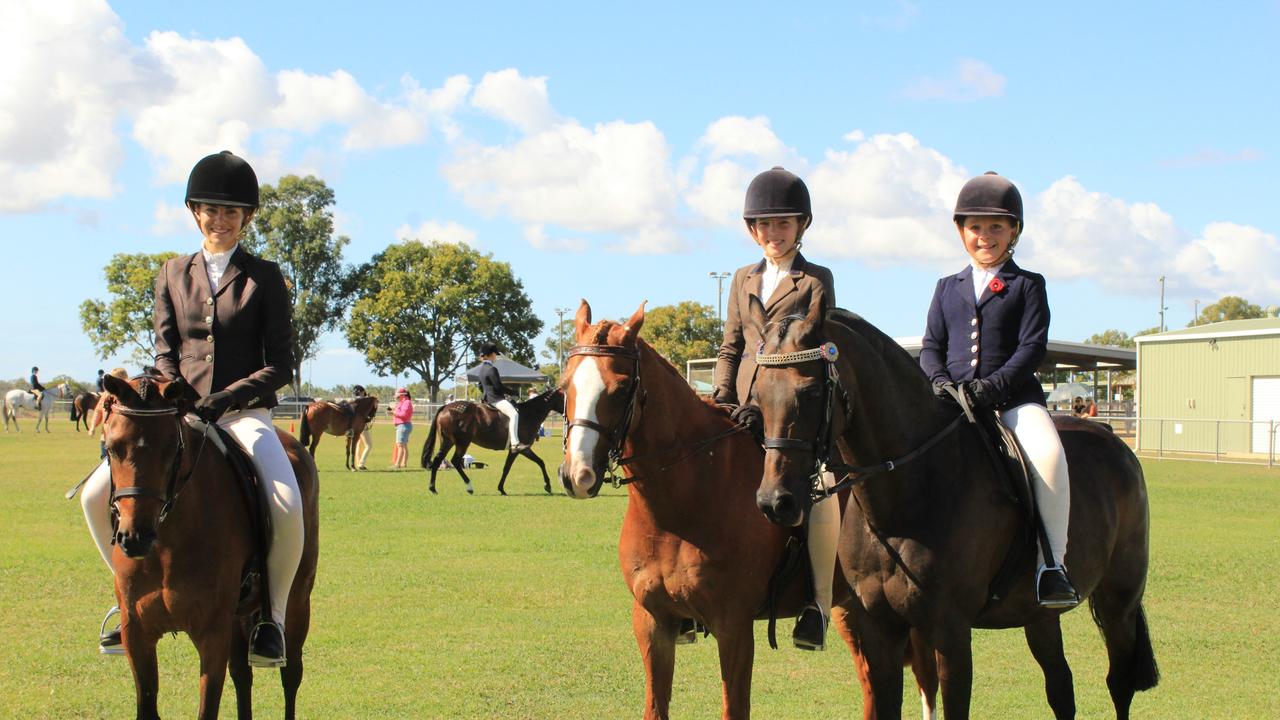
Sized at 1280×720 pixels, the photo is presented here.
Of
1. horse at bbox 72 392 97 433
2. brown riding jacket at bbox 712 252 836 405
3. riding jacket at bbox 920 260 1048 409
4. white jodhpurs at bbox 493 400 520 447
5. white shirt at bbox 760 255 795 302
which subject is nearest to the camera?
riding jacket at bbox 920 260 1048 409

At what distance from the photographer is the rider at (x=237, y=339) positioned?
5.32 metres

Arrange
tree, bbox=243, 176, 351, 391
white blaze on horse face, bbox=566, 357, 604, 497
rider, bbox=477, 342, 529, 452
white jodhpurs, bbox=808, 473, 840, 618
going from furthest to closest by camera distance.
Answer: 1. tree, bbox=243, 176, 351, 391
2. rider, bbox=477, 342, 529, 452
3. white jodhpurs, bbox=808, 473, 840, 618
4. white blaze on horse face, bbox=566, 357, 604, 497

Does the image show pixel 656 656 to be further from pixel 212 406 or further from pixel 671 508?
pixel 212 406

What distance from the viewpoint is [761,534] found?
5328 mm

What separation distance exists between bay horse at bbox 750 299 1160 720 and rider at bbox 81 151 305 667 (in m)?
2.47

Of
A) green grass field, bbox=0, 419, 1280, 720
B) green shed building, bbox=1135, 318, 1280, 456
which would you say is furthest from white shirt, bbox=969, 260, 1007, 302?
green shed building, bbox=1135, 318, 1280, 456

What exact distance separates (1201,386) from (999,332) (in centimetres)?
3945

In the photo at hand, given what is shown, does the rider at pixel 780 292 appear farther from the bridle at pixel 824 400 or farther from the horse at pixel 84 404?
the horse at pixel 84 404

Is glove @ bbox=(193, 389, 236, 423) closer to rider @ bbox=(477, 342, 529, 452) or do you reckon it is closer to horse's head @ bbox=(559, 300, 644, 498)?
horse's head @ bbox=(559, 300, 644, 498)

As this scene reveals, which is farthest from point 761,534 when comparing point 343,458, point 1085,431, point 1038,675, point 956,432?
point 343,458

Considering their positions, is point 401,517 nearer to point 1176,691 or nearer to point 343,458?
point 1176,691

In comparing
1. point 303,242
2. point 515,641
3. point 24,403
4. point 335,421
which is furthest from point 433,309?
point 515,641

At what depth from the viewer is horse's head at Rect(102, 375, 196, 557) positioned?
4.46 m

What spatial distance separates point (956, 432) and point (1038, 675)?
352cm
